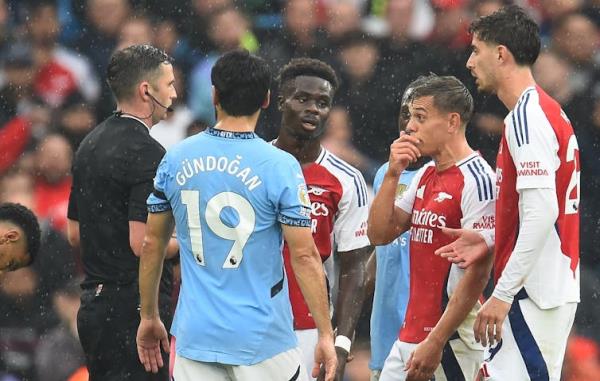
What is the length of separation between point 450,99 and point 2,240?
7.58 feet

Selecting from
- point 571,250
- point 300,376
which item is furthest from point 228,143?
point 571,250

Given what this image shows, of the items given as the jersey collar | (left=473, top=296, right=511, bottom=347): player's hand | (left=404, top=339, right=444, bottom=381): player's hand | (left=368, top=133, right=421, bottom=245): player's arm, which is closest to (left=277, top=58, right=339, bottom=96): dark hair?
(left=368, top=133, right=421, bottom=245): player's arm

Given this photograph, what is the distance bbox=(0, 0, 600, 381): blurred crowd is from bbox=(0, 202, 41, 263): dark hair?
5.50 feet

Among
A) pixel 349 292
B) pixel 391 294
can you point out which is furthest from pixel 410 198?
pixel 391 294

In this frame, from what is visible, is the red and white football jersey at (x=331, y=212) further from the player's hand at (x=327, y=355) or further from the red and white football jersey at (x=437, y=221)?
the player's hand at (x=327, y=355)

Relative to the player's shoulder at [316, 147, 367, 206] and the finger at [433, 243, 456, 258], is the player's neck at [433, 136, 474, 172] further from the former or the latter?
the player's shoulder at [316, 147, 367, 206]

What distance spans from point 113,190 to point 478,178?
5.62 ft

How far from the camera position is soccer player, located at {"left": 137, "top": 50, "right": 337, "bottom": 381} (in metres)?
4.72

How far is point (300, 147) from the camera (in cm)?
624

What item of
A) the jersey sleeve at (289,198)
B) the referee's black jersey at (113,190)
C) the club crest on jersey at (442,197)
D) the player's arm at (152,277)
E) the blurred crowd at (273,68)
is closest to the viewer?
the jersey sleeve at (289,198)

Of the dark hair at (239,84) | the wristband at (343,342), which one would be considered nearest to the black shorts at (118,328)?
the wristband at (343,342)

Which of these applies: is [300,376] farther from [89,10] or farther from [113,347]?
[89,10]

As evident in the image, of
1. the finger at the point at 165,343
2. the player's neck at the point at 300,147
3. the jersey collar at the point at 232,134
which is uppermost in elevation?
the jersey collar at the point at 232,134

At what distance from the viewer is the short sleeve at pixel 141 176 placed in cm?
554
